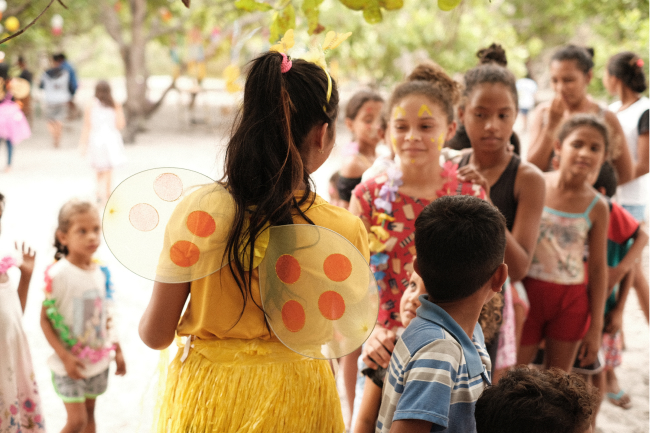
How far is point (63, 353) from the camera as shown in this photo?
2.38m

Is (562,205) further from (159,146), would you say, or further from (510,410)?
(159,146)

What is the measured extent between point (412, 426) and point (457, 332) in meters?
0.23

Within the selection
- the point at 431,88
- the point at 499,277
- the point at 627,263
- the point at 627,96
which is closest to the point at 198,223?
the point at 499,277

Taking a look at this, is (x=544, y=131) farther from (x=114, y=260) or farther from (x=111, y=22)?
(x=111, y=22)

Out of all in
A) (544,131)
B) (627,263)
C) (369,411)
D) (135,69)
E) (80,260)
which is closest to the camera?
(369,411)

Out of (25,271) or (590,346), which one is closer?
(25,271)

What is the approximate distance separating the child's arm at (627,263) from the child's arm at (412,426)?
7.02 ft

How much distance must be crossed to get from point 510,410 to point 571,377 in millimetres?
175

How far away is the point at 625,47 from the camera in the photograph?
6.38 meters

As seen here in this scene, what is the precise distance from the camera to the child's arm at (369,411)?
1.71 metres

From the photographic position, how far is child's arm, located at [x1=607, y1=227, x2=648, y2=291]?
2.86 metres

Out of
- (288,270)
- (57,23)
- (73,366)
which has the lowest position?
(73,366)

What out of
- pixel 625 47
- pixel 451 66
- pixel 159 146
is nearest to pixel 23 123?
pixel 159 146

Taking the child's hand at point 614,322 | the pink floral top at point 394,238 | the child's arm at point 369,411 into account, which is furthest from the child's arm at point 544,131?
the child's arm at point 369,411
